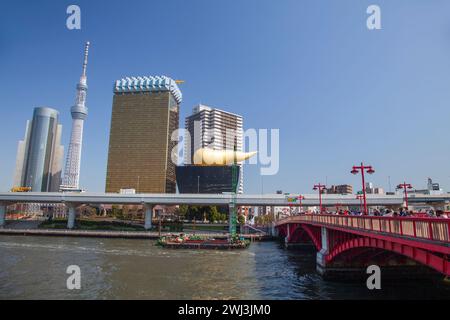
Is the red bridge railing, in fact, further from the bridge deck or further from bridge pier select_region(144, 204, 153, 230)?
bridge pier select_region(144, 204, 153, 230)

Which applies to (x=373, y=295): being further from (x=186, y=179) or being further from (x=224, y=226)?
(x=186, y=179)

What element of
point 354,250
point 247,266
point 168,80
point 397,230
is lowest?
point 247,266

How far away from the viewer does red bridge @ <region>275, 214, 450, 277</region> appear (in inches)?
499

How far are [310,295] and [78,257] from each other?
108 feet

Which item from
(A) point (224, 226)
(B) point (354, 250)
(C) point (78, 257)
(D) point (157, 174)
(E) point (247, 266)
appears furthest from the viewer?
(D) point (157, 174)

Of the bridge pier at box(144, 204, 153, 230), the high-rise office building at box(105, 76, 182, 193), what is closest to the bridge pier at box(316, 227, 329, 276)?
the bridge pier at box(144, 204, 153, 230)

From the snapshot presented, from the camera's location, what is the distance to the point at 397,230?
1577 cm

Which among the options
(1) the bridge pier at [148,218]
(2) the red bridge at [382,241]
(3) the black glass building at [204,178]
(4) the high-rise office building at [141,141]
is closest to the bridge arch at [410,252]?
(2) the red bridge at [382,241]

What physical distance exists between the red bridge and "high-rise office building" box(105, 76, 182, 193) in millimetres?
138953

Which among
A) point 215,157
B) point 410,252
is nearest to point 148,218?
point 215,157

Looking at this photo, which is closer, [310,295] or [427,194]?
[310,295]

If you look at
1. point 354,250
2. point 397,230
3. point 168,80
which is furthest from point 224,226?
point 168,80

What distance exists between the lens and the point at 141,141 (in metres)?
174

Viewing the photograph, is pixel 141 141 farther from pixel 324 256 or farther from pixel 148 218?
pixel 324 256
